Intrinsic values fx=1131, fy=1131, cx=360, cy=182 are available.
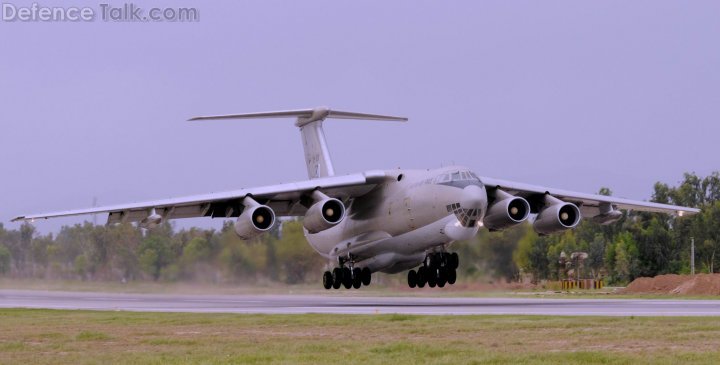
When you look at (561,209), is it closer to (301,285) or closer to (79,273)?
(301,285)

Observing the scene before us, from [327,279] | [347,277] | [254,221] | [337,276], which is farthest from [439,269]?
[254,221]

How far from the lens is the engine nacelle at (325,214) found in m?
30.4

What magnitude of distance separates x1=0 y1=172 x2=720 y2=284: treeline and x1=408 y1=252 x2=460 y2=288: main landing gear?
4263 millimetres

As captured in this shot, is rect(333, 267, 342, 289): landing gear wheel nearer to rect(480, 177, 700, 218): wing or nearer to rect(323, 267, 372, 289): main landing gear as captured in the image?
rect(323, 267, 372, 289): main landing gear

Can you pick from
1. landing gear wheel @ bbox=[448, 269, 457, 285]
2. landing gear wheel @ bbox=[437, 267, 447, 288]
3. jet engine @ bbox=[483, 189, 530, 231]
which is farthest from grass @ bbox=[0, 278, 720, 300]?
jet engine @ bbox=[483, 189, 530, 231]

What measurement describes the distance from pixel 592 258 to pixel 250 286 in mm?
19890

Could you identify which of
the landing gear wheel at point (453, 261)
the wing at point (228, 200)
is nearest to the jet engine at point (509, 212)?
the landing gear wheel at point (453, 261)

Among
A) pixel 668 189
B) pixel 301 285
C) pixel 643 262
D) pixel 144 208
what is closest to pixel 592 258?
pixel 643 262

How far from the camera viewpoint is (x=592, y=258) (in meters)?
52.0

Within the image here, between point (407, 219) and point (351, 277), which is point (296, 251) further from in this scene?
point (407, 219)

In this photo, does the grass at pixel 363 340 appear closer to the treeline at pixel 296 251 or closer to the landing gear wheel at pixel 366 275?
the landing gear wheel at pixel 366 275

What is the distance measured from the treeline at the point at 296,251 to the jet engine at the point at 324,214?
21.6ft

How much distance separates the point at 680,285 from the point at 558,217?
29.1ft

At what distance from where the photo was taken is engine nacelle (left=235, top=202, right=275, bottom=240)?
98.4ft
